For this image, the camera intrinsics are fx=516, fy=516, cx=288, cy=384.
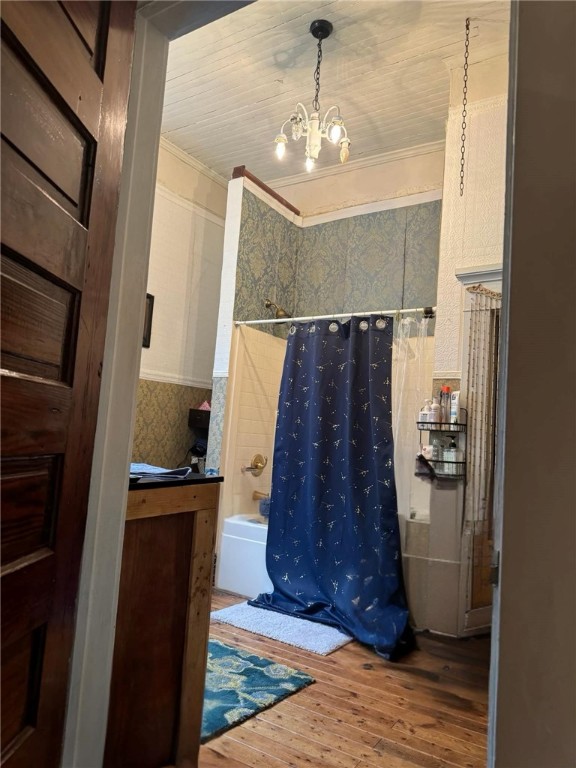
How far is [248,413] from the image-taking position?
12.9 ft

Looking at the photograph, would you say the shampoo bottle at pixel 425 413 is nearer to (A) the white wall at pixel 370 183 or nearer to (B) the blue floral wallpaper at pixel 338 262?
(B) the blue floral wallpaper at pixel 338 262

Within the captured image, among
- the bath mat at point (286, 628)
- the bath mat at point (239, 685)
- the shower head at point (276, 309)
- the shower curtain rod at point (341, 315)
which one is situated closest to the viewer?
the bath mat at point (239, 685)

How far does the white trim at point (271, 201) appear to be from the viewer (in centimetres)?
392

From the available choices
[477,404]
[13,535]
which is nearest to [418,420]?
[477,404]

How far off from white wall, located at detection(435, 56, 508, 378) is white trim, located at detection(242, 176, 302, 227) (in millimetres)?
1472

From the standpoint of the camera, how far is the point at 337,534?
310cm

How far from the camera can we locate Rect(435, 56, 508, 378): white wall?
2.99 metres

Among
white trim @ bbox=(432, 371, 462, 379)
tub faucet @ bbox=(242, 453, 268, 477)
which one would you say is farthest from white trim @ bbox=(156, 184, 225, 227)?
white trim @ bbox=(432, 371, 462, 379)

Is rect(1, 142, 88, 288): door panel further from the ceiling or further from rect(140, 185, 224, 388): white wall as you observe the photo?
rect(140, 185, 224, 388): white wall

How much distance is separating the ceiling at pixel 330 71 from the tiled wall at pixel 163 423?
2015 mm

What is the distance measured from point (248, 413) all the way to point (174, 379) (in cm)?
71

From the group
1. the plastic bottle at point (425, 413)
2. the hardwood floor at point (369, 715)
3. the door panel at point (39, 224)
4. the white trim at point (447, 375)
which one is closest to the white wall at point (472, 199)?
the white trim at point (447, 375)

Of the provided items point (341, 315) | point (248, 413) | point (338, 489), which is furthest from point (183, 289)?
point (338, 489)

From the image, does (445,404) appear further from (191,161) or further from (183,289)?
(191,161)
